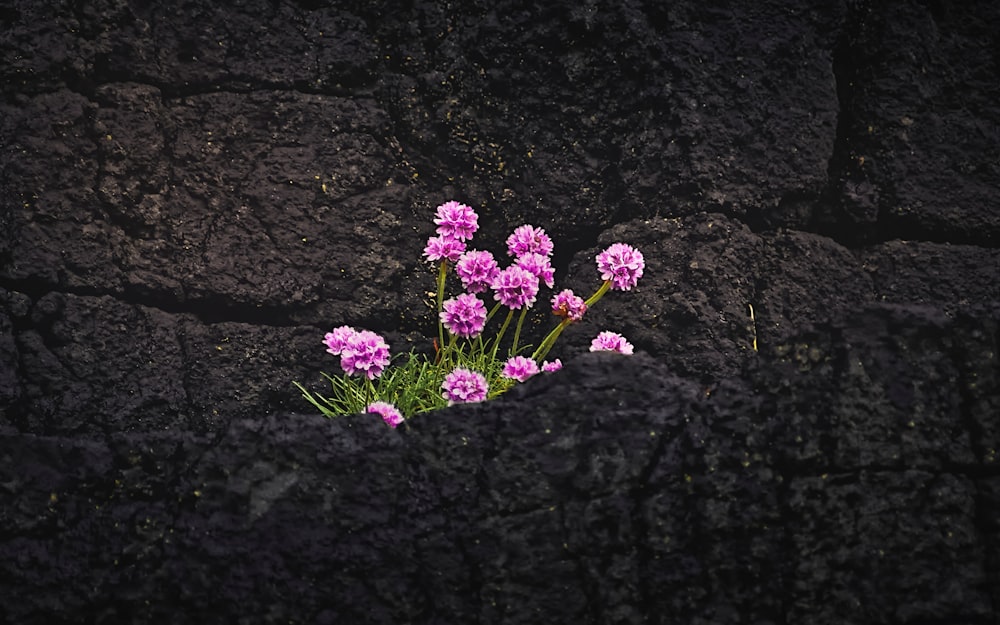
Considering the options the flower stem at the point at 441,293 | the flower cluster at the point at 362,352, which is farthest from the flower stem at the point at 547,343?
the flower cluster at the point at 362,352

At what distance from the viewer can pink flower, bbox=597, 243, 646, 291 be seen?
3.39 meters

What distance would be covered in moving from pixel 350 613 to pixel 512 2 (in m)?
2.28

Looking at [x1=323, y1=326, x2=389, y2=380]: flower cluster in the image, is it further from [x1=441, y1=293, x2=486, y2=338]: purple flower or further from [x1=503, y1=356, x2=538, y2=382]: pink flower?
[x1=503, y1=356, x2=538, y2=382]: pink flower

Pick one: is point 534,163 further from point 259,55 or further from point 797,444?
point 797,444

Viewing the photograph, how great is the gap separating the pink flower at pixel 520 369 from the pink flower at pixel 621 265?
40cm

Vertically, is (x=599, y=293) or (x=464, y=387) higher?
(x=599, y=293)

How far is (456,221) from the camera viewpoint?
342 cm

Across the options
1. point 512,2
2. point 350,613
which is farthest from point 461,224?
point 350,613

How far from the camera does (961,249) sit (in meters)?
3.50

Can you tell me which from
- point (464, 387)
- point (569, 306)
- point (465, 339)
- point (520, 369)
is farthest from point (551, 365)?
point (465, 339)

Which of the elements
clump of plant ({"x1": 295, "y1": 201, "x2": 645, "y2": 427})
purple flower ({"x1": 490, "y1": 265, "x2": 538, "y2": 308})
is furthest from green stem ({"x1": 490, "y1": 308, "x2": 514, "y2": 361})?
purple flower ({"x1": 490, "y1": 265, "x2": 538, "y2": 308})

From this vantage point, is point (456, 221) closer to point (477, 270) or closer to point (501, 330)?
point (477, 270)

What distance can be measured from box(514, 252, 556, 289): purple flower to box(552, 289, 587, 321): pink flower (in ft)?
0.21

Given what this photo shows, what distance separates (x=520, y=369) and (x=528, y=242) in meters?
0.46
